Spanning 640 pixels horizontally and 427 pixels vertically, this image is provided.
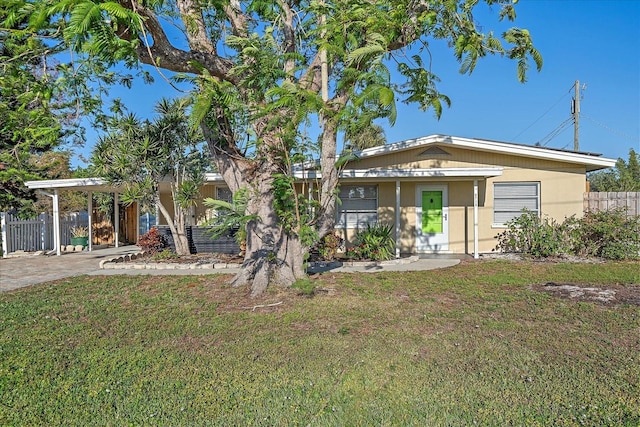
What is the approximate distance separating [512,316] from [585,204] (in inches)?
310

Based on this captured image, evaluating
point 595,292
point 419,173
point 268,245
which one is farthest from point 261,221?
point 595,292

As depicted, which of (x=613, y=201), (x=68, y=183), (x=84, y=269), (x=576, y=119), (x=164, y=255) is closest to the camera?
(x=84, y=269)

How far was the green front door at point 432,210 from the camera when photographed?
11.8 metres

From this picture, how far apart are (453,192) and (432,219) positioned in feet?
3.30

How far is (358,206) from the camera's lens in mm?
11898

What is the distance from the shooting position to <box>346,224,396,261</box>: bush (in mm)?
10120

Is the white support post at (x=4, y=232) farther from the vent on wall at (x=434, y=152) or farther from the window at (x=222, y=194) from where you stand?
the vent on wall at (x=434, y=152)

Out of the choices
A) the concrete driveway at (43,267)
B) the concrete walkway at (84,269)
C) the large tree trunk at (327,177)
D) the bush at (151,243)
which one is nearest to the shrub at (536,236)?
the concrete walkway at (84,269)

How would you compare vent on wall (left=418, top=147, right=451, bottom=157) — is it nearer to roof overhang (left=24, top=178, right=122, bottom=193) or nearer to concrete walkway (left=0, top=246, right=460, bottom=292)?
concrete walkway (left=0, top=246, right=460, bottom=292)

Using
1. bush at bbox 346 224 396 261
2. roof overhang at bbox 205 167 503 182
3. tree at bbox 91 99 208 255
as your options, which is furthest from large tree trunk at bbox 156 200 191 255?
bush at bbox 346 224 396 261

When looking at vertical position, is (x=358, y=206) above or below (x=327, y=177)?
below

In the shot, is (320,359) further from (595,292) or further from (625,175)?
(625,175)

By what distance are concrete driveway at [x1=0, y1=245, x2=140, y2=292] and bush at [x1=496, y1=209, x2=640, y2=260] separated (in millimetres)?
11227

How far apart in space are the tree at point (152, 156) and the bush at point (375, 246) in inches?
183
